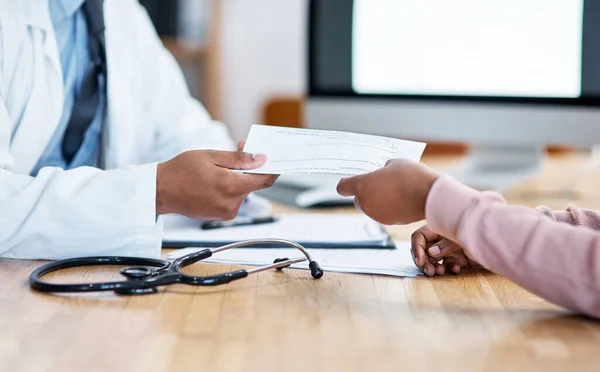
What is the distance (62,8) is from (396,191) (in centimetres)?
70

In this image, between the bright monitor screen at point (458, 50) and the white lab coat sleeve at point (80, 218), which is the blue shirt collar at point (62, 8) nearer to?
the white lab coat sleeve at point (80, 218)

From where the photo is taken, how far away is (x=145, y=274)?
2.75 feet

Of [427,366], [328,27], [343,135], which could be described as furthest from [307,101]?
[427,366]

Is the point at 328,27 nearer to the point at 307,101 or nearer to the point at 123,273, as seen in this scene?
the point at 307,101

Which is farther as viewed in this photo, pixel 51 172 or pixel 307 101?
pixel 307 101

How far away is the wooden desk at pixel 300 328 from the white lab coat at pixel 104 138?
7cm

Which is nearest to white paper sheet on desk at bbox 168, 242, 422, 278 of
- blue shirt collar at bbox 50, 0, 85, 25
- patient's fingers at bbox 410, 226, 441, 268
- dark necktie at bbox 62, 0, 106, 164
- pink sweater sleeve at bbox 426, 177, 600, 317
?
patient's fingers at bbox 410, 226, 441, 268

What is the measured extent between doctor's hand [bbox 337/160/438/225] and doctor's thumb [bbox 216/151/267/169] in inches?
5.3

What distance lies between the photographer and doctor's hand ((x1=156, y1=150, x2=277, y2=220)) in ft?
3.07

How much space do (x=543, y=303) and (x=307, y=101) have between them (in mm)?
1002

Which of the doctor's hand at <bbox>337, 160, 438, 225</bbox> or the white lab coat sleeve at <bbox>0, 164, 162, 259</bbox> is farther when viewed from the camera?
the white lab coat sleeve at <bbox>0, 164, 162, 259</bbox>

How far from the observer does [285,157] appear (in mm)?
917

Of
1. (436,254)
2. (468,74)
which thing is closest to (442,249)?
(436,254)

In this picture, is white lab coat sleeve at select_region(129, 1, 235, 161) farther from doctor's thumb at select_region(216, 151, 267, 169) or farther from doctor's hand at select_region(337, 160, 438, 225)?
doctor's hand at select_region(337, 160, 438, 225)
